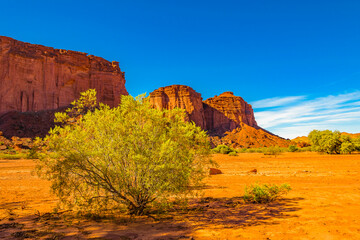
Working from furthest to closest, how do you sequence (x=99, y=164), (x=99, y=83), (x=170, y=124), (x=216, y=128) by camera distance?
(x=216, y=128)
(x=99, y=83)
(x=170, y=124)
(x=99, y=164)

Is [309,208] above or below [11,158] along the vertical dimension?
below

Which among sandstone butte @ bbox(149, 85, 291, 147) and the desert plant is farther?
sandstone butte @ bbox(149, 85, 291, 147)

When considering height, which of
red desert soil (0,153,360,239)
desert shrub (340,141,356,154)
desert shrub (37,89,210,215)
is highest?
desert shrub (37,89,210,215)

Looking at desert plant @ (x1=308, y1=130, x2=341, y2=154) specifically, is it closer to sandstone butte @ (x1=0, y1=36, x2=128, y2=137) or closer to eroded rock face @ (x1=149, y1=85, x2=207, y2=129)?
eroded rock face @ (x1=149, y1=85, x2=207, y2=129)

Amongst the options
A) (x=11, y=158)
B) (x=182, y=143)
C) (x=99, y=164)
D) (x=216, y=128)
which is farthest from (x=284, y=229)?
(x=216, y=128)

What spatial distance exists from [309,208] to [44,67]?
70.2 m

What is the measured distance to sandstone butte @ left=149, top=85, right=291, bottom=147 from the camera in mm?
71500

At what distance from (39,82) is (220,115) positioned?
6451cm

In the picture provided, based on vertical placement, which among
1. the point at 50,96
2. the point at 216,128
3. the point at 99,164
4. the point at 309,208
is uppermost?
the point at 50,96

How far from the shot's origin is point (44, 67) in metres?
61.1

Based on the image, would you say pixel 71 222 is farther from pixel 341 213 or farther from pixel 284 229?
pixel 341 213

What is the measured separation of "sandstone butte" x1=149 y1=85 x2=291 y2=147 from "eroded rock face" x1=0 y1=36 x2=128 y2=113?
60.1ft

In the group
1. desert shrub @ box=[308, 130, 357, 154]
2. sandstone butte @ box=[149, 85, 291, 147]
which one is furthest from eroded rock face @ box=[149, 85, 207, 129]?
desert shrub @ box=[308, 130, 357, 154]

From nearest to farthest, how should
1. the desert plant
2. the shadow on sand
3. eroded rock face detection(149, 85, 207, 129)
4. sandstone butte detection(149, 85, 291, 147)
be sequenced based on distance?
the shadow on sand, the desert plant, sandstone butte detection(149, 85, 291, 147), eroded rock face detection(149, 85, 207, 129)
